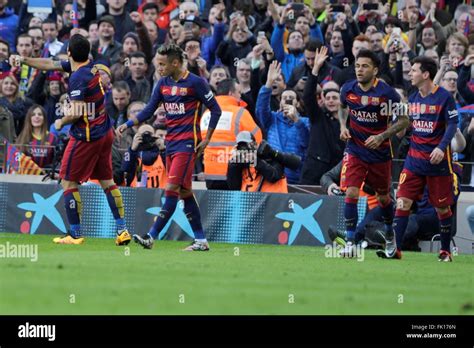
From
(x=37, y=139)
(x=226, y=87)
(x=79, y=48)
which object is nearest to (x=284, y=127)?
(x=226, y=87)

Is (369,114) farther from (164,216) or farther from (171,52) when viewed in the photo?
(164,216)

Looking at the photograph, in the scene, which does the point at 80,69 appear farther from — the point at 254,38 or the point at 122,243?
the point at 254,38

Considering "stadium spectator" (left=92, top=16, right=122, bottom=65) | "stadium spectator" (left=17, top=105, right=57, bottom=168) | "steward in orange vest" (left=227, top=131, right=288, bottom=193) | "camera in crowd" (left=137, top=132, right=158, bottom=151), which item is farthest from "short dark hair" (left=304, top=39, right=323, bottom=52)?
"stadium spectator" (left=17, top=105, right=57, bottom=168)

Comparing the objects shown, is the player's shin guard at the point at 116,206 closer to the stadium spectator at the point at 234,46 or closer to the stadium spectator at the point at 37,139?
the stadium spectator at the point at 37,139

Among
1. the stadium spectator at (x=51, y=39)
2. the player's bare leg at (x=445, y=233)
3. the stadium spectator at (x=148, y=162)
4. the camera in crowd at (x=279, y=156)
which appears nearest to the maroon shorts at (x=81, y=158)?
the stadium spectator at (x=148, y=162)

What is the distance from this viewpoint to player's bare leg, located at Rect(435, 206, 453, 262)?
1677cm

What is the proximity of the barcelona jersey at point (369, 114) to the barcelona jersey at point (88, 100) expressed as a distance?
3.49 m

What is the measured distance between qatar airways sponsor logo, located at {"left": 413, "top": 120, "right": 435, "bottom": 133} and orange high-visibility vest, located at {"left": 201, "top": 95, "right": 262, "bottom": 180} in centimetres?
385

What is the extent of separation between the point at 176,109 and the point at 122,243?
224cm

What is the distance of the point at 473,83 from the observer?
22094 mm

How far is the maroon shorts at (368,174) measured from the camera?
54.7ft

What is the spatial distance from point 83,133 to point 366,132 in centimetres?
404

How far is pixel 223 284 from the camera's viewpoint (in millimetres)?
11695

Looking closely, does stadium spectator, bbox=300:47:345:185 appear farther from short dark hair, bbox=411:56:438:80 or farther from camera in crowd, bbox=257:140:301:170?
short dark hair, bbox=411:56:438:80
